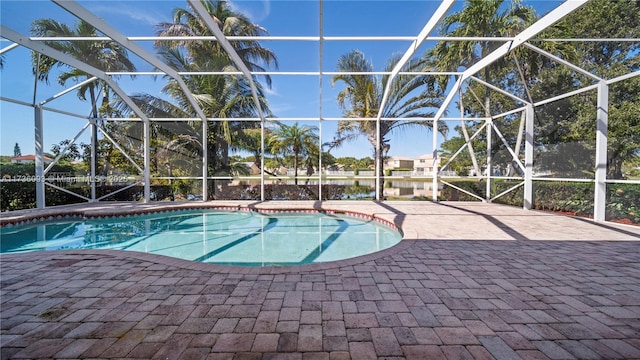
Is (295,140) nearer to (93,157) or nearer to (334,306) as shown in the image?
(93,157)

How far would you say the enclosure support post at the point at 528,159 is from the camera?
7898 mm

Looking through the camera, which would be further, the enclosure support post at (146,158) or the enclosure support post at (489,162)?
the enclosure support post at (146,158)

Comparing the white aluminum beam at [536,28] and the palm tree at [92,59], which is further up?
the palm tree at [92,59]

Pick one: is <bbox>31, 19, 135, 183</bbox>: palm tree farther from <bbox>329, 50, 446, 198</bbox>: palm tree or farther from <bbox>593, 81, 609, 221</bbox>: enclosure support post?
<bbox>593, 81, 609, 221</bbox>: enclosure support post

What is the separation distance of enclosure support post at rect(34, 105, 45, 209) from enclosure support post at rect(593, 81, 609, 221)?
580 inches

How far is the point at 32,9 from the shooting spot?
18.4 ft

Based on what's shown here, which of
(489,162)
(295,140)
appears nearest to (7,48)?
(295,140)

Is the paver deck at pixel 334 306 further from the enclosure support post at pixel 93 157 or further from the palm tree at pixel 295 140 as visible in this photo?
the palm tree at pixel 295 140

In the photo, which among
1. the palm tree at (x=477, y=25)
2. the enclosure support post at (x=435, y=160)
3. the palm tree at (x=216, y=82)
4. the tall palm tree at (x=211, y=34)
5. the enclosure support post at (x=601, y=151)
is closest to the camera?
the enclosure support post at (x=601, y=151)

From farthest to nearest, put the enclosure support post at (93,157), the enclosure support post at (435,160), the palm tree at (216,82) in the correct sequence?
the palm tree at (216,82), the enclosure support post at (435,160), the enclosure support post at (93,157)

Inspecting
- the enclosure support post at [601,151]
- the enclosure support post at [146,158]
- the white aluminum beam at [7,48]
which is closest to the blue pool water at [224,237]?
the enclosure support post at [146,158]

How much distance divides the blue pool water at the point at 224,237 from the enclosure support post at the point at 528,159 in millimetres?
4894

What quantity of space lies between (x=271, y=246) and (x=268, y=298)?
11.0ft

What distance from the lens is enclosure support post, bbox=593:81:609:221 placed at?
5.95 m
